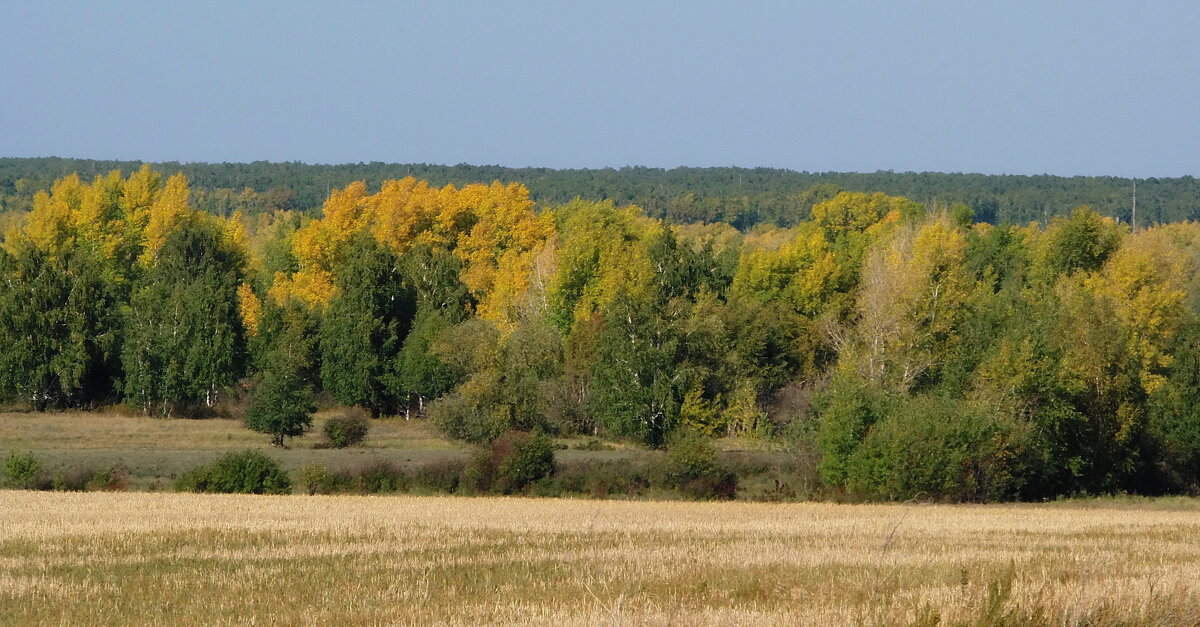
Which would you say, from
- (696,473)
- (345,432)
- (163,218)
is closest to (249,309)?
(163,218)

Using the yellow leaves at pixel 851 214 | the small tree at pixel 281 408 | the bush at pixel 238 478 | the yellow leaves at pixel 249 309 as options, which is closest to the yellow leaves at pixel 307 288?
the yellow leaves at pixel 249 309

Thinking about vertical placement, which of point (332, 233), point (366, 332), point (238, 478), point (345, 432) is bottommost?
point (345, 432)

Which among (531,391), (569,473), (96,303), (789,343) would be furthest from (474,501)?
(96,303)

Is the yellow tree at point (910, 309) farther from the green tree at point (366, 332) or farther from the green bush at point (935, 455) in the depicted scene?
the green tree at point (366, 332)

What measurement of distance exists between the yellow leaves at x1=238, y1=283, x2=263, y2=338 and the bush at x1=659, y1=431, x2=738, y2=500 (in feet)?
146

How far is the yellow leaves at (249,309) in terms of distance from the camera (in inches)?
3420

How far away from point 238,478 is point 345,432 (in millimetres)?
19787

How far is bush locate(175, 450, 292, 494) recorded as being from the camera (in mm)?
42344

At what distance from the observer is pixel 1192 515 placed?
37250 millimetres

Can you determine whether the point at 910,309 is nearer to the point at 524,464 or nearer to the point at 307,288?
the point at 524,464

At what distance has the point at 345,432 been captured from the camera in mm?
62281

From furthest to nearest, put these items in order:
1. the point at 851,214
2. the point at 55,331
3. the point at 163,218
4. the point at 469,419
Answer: the point at 851,214, the point at 163,218, the point at 55,331, the point at 469,419

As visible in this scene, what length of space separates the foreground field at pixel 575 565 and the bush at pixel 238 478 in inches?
291

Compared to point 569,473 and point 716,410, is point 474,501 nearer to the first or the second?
point 569,473
